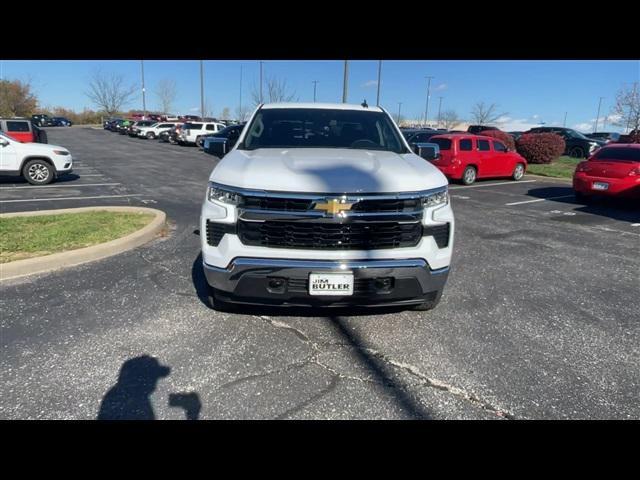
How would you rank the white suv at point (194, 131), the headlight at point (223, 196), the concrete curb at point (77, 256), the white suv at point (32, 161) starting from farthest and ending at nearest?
the white suv at point (194, 131) → the white suv at point (32, 161) → the concrete curb at point (77, 256) → the headlight at point (223, 196)

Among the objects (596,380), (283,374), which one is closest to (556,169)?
(596,380)

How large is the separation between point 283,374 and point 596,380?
86.2 inches

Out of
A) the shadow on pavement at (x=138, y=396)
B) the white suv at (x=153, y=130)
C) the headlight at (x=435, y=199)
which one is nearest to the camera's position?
the shadow on pavement at (x=138, y=396)

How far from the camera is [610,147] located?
1012 centimetres

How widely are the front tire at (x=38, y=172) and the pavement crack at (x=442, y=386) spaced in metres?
11.6

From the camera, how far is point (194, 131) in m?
31.0

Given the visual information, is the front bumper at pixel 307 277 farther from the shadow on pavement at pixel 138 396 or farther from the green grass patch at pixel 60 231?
the green grass patch at pixel 60 231

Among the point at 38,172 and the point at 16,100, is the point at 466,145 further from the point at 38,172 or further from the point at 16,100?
the point at 16,100

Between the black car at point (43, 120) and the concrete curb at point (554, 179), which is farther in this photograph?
the black car at point (43, 120)

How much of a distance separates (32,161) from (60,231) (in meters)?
7.08

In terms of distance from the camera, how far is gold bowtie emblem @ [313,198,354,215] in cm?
298

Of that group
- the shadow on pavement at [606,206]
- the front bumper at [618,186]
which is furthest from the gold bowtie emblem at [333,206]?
the front bumper at [618,186]

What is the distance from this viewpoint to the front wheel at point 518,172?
15602mm
